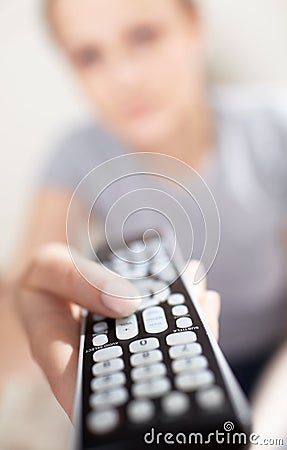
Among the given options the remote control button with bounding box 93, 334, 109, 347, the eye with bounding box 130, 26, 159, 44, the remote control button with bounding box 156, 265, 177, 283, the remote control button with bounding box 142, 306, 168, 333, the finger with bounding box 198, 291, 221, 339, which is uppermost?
the eye with bounding box 130, 26, 159, 44

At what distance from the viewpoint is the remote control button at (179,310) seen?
0.25 m

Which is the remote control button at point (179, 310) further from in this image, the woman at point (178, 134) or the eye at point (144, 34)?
the eye at point (144, 34)

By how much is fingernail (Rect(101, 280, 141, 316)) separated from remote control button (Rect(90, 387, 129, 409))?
48mm

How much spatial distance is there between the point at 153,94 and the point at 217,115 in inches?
3.3

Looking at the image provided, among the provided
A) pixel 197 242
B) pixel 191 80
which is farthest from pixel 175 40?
pixel 197 242

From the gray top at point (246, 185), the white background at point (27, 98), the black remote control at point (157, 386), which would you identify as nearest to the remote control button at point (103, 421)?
the black remote control at point (157, 386)

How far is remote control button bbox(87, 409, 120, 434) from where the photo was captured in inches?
7.8

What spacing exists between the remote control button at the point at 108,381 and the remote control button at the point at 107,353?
1cm

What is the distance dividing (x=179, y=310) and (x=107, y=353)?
0.04m

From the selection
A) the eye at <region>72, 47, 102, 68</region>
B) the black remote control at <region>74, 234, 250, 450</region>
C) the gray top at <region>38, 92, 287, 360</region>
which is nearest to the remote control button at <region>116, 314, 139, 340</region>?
the black remote control at <region>74, 234, 250, 450</region>

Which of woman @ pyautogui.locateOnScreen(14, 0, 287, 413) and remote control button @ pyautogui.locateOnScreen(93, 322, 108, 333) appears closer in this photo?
remote control button @ pyautogui.locateOnScreen(93, 322, 108, 333)

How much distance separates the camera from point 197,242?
28cm

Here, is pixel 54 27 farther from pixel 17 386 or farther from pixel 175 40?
pixel 17 386

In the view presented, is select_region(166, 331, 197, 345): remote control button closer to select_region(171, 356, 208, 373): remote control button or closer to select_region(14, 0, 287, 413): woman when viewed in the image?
select_region(171, 356, 208, 373): remote control button
